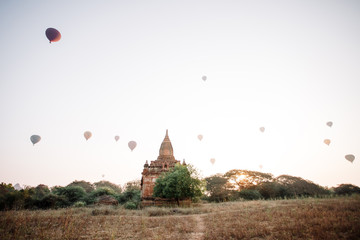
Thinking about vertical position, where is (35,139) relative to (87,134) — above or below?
below

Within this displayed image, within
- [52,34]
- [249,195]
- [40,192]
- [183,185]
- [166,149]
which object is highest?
[52,34]

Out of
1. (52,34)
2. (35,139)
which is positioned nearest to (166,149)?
(35,139)

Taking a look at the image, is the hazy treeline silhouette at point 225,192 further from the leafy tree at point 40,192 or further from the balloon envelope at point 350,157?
the balloon envelope at point 350,157

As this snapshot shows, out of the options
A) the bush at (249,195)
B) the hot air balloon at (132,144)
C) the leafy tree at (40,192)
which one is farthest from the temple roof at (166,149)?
the leafy tree at (40,192)

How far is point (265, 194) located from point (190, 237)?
37822 mm

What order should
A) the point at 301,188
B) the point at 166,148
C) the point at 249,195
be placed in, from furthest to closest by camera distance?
1. the point at 166,148
2. the point at 249,195
3. the point at 301,188

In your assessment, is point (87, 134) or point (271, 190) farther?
point (271, 190)

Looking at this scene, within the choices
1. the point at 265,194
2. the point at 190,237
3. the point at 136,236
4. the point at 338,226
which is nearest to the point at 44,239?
the point at 136,236

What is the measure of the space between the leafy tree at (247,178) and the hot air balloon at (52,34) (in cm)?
4117

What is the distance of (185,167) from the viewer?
2495cm

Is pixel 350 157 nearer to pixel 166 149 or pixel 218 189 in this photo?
pixel 218 189

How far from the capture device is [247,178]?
43.1m

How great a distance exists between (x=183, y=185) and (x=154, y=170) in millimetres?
8820

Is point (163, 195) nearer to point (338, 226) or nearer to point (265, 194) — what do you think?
point (338, 226)
